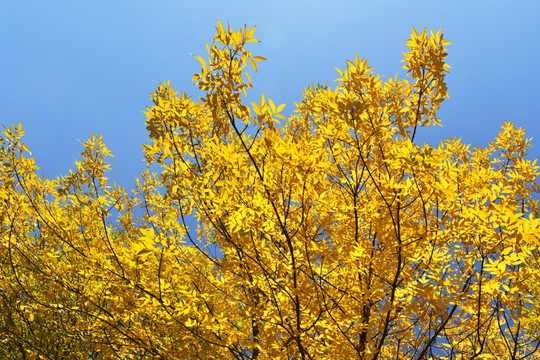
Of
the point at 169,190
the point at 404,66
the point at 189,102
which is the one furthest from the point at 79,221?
the point at 404,66

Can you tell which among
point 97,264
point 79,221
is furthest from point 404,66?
point 79,221

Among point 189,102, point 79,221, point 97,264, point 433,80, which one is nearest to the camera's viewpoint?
point 433,80

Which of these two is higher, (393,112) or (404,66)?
(404,66)

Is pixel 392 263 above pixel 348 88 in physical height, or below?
below

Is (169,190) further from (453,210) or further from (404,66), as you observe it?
(453,210)

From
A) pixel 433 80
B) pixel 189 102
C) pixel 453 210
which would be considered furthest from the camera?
pixel 453 210

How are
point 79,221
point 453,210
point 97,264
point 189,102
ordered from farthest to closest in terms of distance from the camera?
1. point 79,221
2. point 97,264
3. point 453,210
4. point 189,102

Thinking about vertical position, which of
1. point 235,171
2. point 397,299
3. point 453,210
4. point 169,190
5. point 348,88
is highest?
point 348,88

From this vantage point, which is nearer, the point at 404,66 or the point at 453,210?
the point at 404,66

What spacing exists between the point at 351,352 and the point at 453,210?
1284 mm

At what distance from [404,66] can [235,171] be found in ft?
4.48

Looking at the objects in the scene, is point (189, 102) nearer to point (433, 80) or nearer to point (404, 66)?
point (404, 66)

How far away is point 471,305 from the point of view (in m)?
2.18

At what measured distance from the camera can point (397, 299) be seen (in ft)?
7.88
